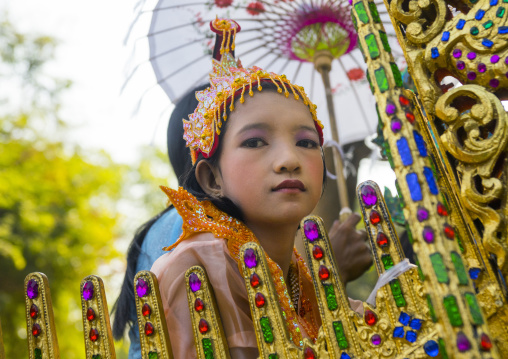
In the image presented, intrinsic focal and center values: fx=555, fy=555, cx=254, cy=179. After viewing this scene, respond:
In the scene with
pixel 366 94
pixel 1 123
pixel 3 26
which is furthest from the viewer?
pixel 3 26

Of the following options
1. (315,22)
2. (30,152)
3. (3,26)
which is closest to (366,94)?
(315,22)

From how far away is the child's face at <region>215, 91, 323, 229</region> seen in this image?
1.69 m

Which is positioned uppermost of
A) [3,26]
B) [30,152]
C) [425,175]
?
[3,26]

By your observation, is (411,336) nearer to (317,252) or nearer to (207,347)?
(317,252)

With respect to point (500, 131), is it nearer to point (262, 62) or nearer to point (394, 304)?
point (394, 304)

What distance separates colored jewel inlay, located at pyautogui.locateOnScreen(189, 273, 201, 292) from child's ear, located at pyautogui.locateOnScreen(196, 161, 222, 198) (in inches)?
25.0

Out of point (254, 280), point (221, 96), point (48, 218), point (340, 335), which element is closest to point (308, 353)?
point (340, 335)

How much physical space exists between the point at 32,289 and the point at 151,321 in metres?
0.33

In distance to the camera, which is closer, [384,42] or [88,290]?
[384,42]

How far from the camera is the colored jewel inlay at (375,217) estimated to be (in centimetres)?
134

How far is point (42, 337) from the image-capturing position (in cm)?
138

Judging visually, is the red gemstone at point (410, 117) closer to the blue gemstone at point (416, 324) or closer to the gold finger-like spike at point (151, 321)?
the blue gemstone at point (416, 324)

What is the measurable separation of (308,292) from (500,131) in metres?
1.03

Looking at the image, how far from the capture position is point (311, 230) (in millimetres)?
1279
